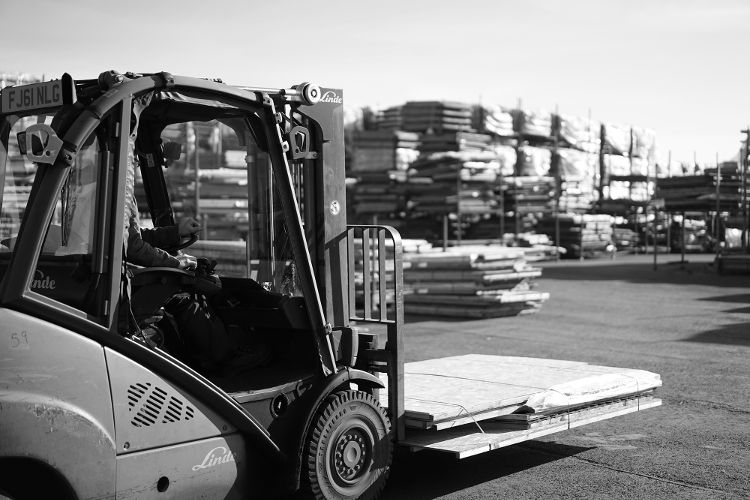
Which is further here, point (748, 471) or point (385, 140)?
point (385, 140)

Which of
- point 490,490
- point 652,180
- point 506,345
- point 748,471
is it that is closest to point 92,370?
point 490,490

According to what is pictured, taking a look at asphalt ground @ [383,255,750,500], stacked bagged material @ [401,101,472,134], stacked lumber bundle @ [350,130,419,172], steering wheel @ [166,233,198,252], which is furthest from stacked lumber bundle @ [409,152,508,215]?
steering wheel @ [166,233,198,252]

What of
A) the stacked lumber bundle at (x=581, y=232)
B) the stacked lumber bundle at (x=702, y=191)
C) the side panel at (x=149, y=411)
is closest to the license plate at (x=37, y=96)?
the side panel at (x=149, y=411)

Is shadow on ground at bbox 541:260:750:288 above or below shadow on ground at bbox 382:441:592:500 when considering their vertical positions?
above

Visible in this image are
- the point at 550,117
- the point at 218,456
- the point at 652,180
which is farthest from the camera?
the point at 652,180

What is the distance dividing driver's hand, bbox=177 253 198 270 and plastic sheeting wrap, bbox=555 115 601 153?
100 ft

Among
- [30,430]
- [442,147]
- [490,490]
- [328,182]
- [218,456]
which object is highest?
[442,147]

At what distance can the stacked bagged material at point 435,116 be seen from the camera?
31859 mm

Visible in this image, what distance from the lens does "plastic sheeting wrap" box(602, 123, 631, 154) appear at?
38.3 metres

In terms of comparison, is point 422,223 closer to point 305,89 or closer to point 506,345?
point 506,345

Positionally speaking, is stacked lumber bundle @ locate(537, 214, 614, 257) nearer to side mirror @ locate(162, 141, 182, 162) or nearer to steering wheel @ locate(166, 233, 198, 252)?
side mirror @ locate(162, 141, 182, 162)

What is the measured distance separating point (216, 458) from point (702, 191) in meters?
26.1

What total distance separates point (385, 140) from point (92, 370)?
2713 centimetres

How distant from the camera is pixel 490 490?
6.63 m
